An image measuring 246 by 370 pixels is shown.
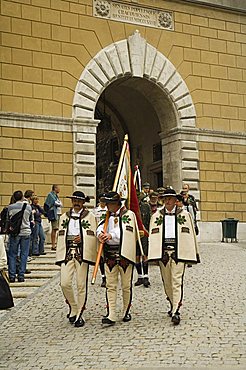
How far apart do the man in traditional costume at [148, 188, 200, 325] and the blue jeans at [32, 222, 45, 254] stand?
5861mm

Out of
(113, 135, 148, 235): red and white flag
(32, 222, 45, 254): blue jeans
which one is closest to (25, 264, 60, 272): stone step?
(32, 222, 45, 254): blue jeans

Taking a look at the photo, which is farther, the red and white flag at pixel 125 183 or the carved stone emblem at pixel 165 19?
the carved stone emblem at pixel 165 19

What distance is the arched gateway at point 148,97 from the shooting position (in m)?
17.2

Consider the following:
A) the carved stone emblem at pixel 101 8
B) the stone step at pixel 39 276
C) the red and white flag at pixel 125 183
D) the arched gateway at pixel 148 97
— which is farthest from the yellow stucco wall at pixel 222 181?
the red and white flag at pixel 125 183

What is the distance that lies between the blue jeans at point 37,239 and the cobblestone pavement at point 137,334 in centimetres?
327

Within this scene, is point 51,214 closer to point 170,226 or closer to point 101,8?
point 170,226

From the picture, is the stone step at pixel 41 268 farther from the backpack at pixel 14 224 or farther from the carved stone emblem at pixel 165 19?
the carved stone emblem at pixel 165 19

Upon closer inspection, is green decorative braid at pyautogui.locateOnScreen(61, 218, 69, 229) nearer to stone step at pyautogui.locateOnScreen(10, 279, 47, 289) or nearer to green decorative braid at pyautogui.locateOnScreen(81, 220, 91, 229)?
green decorative braid at pyautogui.locateOnScreen(81, 220, 91, 229)

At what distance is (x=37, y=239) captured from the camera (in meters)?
13.1

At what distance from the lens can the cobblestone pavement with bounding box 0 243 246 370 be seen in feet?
17.7

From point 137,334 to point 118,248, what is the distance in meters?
1.23

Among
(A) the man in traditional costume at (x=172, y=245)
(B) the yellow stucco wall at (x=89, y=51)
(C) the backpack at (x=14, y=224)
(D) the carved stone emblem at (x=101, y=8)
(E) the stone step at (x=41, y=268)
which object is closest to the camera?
(A) the man in traditional costume at (x=172, y=245)

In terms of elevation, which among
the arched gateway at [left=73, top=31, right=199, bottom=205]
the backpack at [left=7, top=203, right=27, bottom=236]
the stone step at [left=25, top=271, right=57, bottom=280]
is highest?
the arched gateway at [left=73, top=31, right=199, bottom=205]

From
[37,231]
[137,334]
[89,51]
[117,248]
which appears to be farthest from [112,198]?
[89,51]
